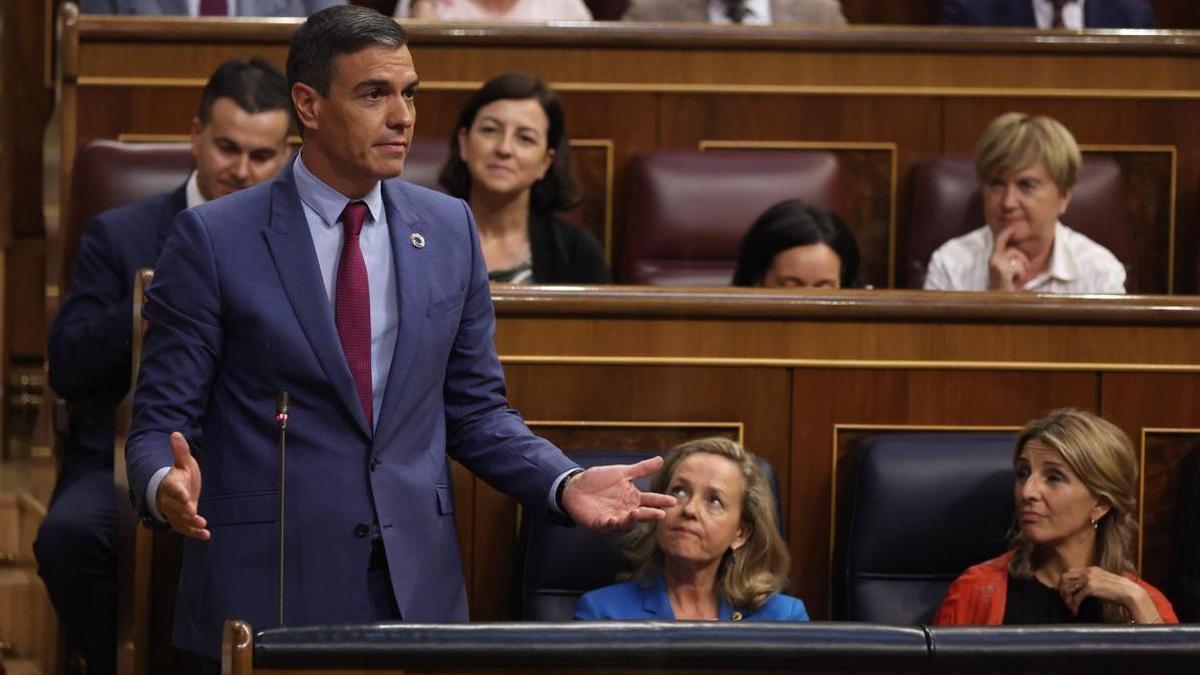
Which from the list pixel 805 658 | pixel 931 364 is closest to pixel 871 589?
pixel 931 364

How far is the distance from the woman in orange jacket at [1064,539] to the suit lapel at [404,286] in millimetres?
447

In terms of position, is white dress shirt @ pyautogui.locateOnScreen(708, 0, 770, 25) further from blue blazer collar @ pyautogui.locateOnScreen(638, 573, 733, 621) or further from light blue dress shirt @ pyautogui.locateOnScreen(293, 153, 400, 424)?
light blue dress shirt @ pyautogui.locateOnScreen(293, 153, 400, 424)

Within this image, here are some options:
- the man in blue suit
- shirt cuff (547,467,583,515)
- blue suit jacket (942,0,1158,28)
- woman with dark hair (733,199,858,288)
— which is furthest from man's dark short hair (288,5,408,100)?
blue suit jacket (942,0,1158,28)

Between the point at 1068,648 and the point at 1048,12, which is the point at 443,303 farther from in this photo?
the point at 1048,12

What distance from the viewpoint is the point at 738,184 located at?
1723mm

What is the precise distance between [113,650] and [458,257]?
1.56 ft

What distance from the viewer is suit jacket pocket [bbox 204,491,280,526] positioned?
93cm

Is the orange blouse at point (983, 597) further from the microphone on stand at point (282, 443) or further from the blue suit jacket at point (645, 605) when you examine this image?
the microphone on stand at point (282, 443)

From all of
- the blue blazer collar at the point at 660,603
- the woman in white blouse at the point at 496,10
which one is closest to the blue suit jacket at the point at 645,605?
the blue blazer collar at the point at 660,603

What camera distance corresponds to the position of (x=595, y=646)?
73 centimetres

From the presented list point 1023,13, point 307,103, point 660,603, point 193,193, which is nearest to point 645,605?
point 660,603

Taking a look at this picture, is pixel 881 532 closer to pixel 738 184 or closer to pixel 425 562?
pixel 425 562

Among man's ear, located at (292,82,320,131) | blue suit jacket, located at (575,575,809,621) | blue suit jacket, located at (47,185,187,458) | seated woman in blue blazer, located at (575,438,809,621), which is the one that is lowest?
blue suit jacket, located at (575,575,809,621)

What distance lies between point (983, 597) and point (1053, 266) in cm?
55
